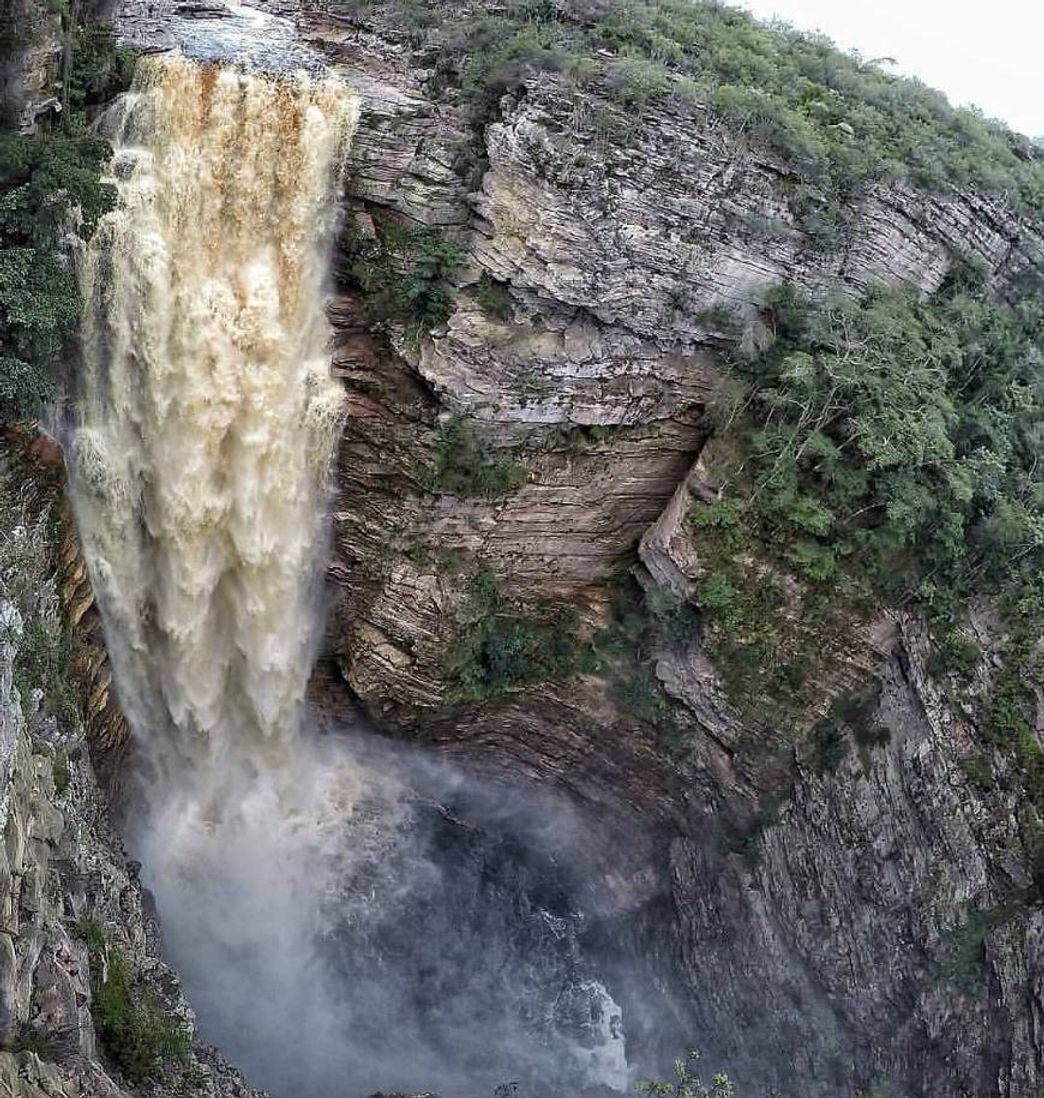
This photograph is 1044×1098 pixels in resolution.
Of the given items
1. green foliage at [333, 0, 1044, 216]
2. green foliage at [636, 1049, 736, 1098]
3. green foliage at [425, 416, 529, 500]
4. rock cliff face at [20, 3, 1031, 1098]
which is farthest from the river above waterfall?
green foliage at [636, 1049, 736, 1098]

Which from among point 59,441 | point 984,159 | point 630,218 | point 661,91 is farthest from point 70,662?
point 984,159

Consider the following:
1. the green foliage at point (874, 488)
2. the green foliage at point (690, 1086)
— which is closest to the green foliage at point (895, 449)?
the green foliage at point (874, 488)

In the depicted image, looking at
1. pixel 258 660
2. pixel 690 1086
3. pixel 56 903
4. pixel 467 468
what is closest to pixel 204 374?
pixel 467 468

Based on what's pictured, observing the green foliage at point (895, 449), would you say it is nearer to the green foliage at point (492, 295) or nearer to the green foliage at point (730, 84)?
the green foliage at point (730, 84)

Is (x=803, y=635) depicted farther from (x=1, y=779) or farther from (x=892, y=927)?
(x=1, y=779)

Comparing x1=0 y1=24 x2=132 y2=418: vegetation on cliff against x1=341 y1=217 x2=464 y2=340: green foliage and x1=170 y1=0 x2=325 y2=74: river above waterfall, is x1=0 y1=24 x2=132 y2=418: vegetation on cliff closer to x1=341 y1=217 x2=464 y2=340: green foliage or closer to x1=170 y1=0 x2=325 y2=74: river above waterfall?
x1=170 y1=0 x2=325 y2=74: river above waterfall

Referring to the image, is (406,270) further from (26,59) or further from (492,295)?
(26,59)
